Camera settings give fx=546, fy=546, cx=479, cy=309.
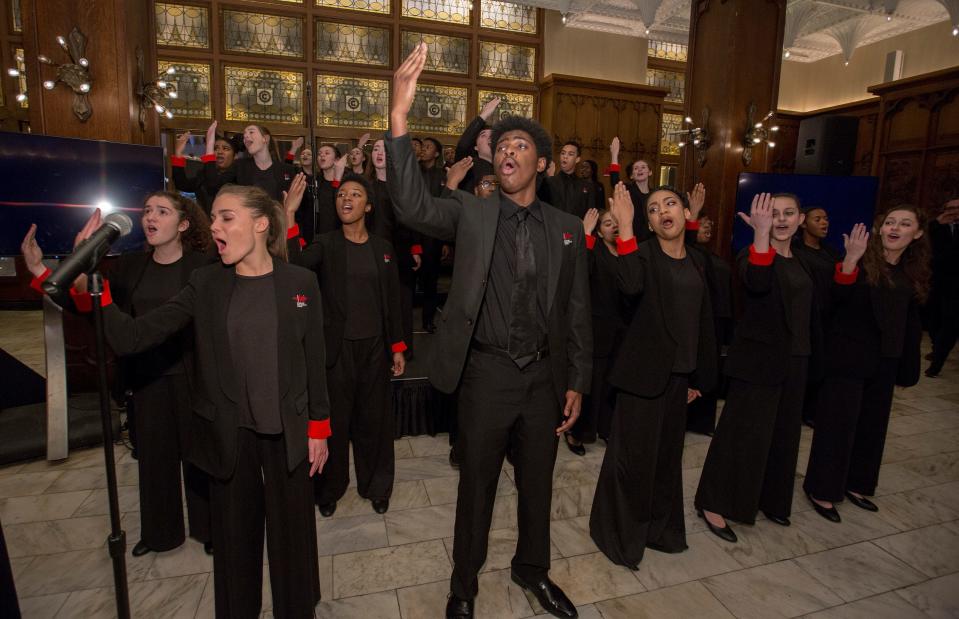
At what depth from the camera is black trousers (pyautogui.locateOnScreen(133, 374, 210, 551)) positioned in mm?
2477

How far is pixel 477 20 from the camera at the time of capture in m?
8.86

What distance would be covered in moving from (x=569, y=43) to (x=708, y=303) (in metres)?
8.23

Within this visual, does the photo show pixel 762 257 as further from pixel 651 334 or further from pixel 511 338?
pixel 511 338

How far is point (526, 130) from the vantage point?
6.47ft

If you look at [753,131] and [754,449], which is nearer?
[754,449]

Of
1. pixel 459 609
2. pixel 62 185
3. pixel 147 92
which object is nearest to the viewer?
pixel 459 609

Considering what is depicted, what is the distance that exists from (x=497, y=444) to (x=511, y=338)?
0.42 meters

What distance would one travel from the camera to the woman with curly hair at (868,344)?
9.53ft

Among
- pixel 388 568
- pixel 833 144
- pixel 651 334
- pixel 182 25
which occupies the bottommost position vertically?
pixel 388 568

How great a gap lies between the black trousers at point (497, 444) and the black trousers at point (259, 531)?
59cm

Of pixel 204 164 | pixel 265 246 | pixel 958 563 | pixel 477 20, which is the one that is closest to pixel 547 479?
pixel 265 246

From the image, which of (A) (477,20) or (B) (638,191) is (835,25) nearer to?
(A) (477,20)

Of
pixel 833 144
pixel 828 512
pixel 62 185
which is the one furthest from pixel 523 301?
pixel 833 144

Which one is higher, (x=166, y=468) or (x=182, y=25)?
(x=182, y=25)
